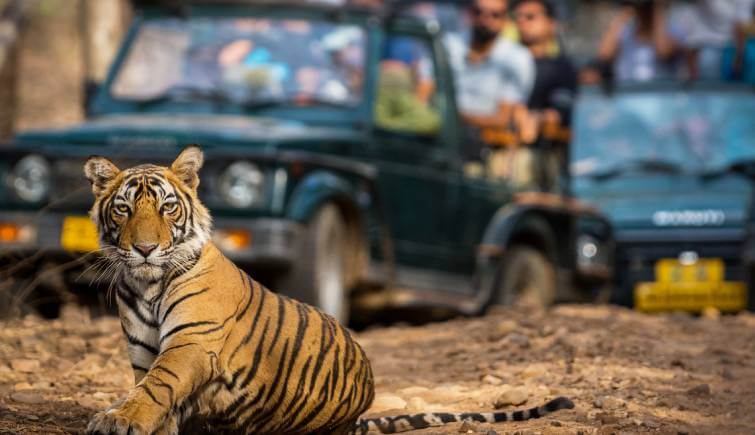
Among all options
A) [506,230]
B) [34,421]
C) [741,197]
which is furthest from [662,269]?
[34,421]

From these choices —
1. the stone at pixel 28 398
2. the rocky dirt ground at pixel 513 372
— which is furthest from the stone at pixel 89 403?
the stone at pixel 28 398

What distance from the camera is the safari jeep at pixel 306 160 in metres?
8.25

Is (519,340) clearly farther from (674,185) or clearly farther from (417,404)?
(674,185)

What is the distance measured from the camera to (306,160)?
8.40 m

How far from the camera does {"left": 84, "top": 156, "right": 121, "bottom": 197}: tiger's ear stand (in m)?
5.08

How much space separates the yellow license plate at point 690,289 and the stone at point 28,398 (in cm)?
770

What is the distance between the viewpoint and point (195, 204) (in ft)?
16.9

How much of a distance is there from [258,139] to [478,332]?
1618 mm

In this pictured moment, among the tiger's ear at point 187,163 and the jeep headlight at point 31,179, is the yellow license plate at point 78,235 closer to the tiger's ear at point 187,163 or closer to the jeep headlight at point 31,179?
the jeep headlight at point 31,179

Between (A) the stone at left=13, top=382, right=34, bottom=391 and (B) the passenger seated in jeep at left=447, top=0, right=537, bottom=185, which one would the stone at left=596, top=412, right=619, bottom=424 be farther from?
(B) the passenger seated in jeep at left=447, top=0, right=537, bottom=185

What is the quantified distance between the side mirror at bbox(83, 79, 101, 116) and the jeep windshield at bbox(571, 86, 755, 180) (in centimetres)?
570

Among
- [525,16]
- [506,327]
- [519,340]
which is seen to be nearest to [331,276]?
[506,327]

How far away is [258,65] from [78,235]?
1.83 m

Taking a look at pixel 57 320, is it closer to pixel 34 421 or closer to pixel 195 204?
pixel 34 421
